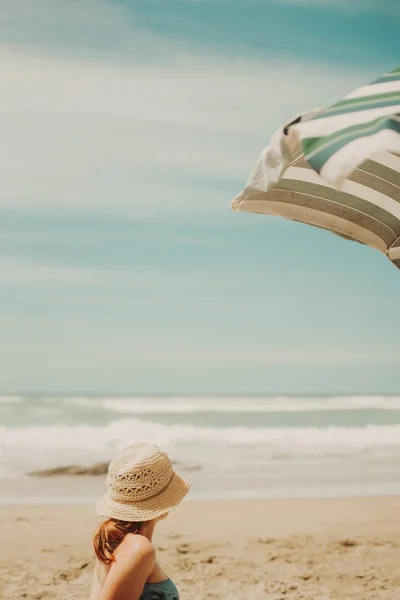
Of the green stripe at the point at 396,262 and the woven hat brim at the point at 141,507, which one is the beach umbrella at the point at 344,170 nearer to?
the green stripe at the point at 396,262

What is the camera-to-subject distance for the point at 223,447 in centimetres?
1759

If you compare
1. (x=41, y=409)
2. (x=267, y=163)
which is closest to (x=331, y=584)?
(x=267, y=163)

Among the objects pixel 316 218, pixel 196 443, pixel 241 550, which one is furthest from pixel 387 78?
pixel 196 443

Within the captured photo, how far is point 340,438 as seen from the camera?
20.3 metres

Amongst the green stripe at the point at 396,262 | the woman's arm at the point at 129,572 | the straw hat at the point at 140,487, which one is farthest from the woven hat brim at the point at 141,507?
the green stripe at the point at 396,262

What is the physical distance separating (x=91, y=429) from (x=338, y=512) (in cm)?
1412

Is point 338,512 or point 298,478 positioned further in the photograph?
point 298,478

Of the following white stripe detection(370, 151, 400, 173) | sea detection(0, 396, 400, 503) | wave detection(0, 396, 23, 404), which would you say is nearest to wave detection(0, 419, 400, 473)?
sea detection(0, 396, 400, 503)

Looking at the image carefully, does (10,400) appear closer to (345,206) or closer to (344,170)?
(345,206)

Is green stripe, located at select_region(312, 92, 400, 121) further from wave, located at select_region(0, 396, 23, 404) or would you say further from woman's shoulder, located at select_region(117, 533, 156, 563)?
wave, located at select_region(0, 396, 23, 404)

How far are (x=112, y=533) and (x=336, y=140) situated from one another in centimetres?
183

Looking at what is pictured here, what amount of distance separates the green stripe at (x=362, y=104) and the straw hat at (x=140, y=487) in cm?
157

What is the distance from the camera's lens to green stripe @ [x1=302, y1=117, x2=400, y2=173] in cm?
242

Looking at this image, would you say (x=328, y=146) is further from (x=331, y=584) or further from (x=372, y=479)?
(x=372, y=479)
